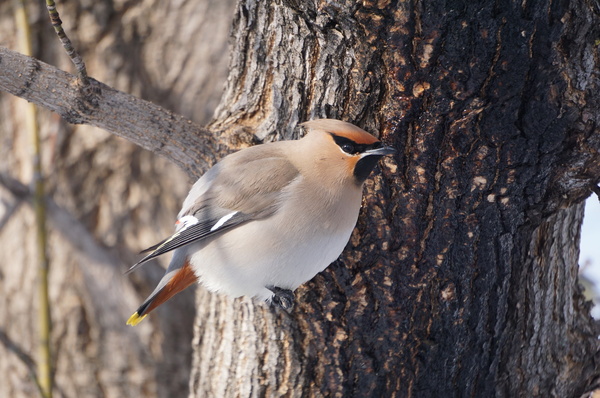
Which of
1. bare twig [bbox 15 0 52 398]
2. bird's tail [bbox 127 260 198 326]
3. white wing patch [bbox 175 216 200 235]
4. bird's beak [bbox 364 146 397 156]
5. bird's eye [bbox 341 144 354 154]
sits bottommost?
bird's beak [bbox 364 146 397 156]

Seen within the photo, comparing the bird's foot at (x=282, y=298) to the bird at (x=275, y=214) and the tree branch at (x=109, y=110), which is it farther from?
the tree branch at (x=109, y=110)

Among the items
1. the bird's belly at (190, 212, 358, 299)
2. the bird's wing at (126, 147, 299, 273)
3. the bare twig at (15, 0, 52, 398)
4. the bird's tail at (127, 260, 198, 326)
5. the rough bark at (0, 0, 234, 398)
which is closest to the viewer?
the bird's belly at (190, 212, 358, 299)

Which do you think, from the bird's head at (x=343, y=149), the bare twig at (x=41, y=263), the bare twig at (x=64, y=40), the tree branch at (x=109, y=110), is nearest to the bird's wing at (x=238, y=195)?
the bird's head at (x=343, y=149)

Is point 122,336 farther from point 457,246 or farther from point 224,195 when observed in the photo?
point 457,246

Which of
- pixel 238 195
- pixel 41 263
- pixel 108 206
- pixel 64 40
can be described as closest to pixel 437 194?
pixel 238 195

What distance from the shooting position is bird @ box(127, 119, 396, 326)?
227 centimetres

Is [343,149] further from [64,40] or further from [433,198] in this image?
[64,40]

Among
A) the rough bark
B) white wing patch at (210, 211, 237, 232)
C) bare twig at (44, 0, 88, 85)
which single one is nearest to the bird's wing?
white wing patch at (210, 211, 237, 232)

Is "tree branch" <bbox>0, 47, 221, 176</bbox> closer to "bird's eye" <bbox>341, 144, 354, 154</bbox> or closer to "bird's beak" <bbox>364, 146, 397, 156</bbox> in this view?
"bird's eye" <bbox>341, 144, 354, 154</bbox>

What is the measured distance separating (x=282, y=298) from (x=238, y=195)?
46 cm

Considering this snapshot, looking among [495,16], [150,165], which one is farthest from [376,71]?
[150,165]

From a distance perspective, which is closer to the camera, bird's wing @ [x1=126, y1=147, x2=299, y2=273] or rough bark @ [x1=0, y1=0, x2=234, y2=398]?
bird's wing @ [x1=126, y1=147, x2=299, y2=273]

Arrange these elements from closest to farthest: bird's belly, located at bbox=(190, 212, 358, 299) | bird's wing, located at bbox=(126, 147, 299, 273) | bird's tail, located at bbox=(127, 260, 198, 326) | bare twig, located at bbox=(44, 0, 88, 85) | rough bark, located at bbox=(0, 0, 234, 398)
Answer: bare twig, located at bbox=(44, 0, 88, 85)
bird's belly, located at bbox=(190, 212, 358, 299)
bird's wing, located at bbox=(126, 147, 299, 273)
bird's tail, located at bbox=(127, 260, 198, 326)
rough bark, located at bbox=(0, 0, 234, 398)

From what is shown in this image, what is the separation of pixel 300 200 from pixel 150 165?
2.23 metres
